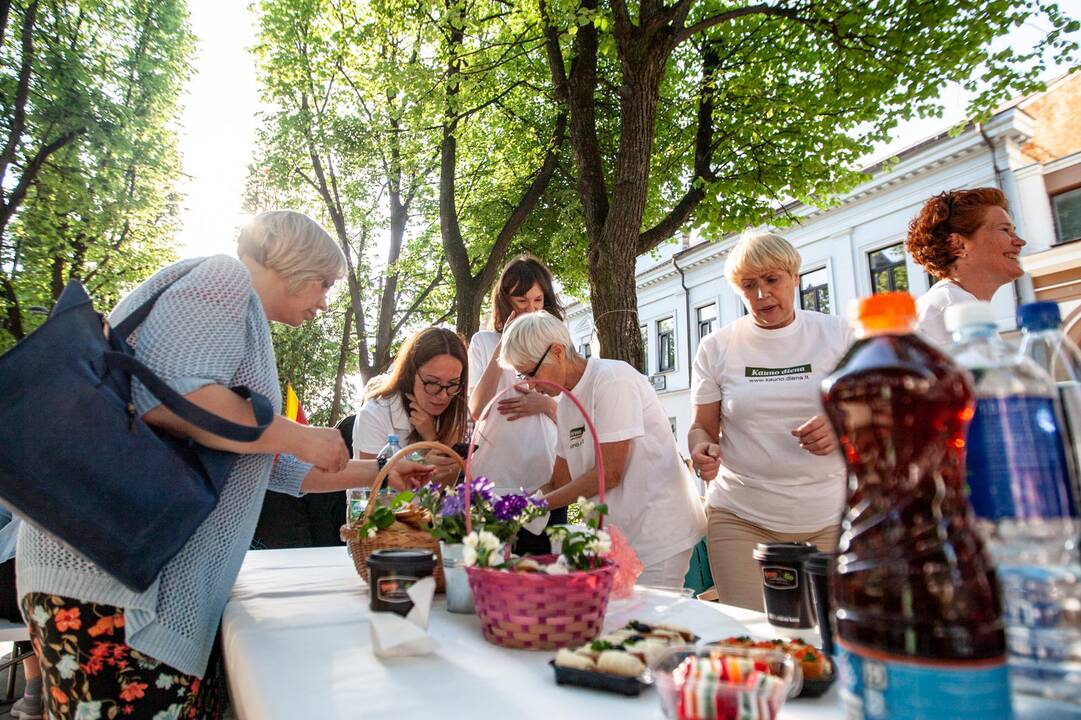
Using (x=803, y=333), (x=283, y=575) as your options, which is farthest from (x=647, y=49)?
(x=283, y=575)

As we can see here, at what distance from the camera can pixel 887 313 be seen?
56 centimetres

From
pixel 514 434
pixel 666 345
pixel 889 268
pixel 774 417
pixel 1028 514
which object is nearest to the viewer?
pixel 1028 514

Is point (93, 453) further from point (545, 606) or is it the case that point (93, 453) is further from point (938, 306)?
point (938, 306)

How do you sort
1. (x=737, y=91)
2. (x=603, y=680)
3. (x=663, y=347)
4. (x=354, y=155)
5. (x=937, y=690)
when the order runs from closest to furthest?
(x=937, y=690), (x=603, y=680), (x=737, y=91), (x=354, y=155), (x=663, y=347)

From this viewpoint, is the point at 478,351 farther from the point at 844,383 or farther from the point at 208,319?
the point at 844,383

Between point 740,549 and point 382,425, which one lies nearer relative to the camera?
point 740,549

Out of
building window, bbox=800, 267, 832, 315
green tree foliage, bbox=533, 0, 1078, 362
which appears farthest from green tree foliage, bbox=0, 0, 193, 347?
building window, bbox=800, 267, 832, 315

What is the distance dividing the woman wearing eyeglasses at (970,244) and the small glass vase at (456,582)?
1472mm

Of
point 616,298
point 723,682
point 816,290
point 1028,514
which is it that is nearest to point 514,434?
point 723,682

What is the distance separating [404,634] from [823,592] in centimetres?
69

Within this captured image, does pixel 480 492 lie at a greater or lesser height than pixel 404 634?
greater

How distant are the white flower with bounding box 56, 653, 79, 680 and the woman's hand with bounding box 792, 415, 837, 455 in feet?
5.87

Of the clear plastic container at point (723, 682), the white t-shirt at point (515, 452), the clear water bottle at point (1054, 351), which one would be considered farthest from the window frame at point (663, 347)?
the clear plastic container at point (723, 682)

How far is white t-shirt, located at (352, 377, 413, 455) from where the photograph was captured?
2914mm
